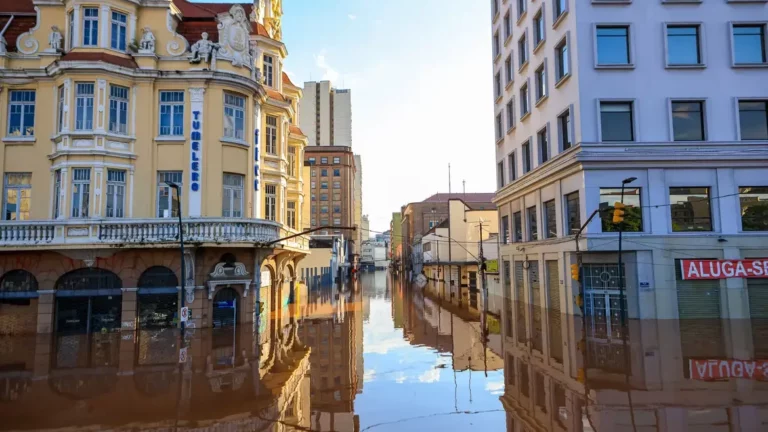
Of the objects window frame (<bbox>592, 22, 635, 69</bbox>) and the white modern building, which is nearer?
the white modern building

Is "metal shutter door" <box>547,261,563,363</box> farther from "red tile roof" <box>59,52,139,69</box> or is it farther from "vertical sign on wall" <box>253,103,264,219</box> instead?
"red tile roof" <box>59,52,139,69</box>

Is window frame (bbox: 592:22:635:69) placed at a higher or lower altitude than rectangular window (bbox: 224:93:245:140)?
higher

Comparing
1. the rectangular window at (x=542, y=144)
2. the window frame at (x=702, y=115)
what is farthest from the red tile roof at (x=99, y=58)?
the window frame at (x=702, y=115)

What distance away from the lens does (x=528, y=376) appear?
14.7 metres

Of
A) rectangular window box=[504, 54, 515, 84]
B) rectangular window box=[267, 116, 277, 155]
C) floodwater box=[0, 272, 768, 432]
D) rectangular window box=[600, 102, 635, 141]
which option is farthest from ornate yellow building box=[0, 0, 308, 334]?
rectangular window box=[504, 54, 515, 84]

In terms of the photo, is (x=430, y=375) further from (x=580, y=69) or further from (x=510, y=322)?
(x=580, y=69)

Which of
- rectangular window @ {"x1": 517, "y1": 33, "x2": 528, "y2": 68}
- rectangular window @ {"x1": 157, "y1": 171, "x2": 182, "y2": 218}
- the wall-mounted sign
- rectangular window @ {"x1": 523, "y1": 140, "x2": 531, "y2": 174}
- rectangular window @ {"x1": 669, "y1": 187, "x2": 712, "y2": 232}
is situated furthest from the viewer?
rectangular window @ {"x1": 517, "y1": 33, "x2": 528, "y2": 68}

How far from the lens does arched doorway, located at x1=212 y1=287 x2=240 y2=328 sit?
2442cm

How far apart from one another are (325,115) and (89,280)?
365ft

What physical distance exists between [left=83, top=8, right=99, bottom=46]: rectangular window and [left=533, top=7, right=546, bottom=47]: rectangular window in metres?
25.7

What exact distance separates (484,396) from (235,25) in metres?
22.5

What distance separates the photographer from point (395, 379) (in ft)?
49.3

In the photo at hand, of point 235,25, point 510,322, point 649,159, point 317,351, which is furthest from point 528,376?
point 235,25

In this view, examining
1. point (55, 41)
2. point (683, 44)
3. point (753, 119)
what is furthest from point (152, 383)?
point (753, 119)
